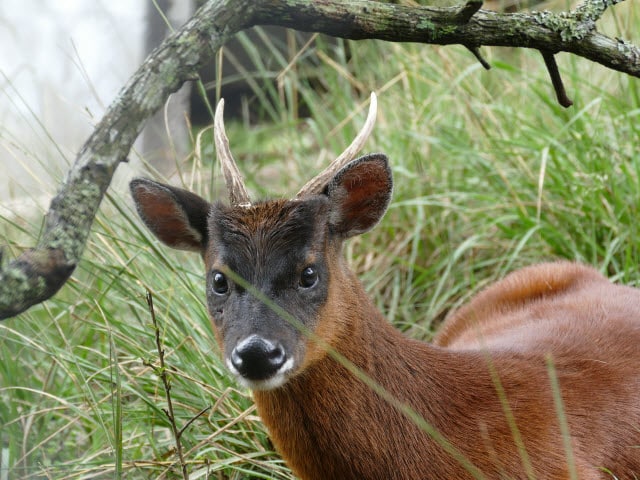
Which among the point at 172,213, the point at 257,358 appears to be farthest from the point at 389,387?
the point at 172,213

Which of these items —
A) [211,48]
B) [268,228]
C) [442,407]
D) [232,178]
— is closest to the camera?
[211,48]

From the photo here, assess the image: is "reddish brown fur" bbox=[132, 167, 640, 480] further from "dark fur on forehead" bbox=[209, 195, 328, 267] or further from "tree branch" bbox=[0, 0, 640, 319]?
"tree branch" bbox=[0, 0, 640, 319]

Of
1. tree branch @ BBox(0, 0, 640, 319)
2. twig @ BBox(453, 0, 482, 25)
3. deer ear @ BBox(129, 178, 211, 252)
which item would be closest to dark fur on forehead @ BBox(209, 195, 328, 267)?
deer ear @ BBox(129, 178, 211, 252)

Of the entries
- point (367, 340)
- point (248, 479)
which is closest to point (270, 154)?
point (248, 479)

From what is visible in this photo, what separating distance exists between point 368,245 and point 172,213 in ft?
7.65

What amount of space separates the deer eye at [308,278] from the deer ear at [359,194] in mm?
296

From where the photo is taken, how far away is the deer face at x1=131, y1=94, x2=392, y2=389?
3.09 m

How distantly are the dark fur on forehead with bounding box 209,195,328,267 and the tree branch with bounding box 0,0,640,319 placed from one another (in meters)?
0.60

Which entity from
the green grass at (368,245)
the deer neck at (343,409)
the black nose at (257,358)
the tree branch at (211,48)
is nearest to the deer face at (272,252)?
the black nose at (257,358)

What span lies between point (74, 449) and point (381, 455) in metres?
1.85

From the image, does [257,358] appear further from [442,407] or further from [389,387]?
[442,407]

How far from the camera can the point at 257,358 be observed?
301cm

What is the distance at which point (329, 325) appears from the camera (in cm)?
331

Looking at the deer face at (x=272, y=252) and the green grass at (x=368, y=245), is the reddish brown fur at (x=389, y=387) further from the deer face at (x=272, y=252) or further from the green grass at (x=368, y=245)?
the green grass at (x=368, y=245)
